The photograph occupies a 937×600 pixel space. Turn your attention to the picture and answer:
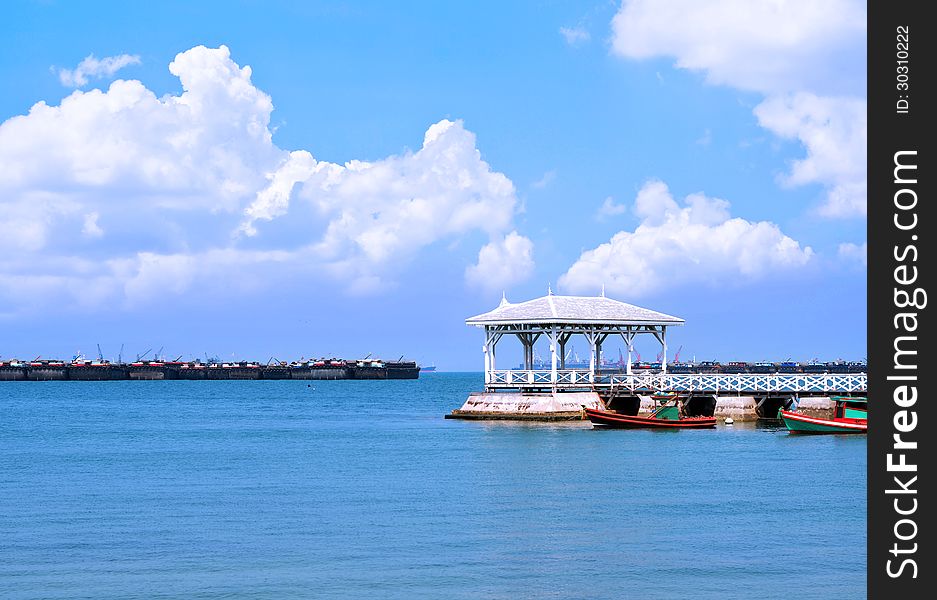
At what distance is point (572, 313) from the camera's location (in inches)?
2411

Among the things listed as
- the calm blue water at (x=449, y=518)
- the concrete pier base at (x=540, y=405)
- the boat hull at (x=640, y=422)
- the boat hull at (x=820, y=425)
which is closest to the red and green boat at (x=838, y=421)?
the boat hull at (x=820, y=425)

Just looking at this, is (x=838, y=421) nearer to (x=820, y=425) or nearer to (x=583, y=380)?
(x=820, y=425)

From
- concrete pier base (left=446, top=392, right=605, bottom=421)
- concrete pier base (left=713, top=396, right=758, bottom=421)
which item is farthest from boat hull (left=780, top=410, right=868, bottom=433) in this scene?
concrete pier base (left=446, top=392, right=605, bottom=421)

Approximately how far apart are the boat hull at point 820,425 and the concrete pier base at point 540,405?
9780 millimetres

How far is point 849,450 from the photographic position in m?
46.8

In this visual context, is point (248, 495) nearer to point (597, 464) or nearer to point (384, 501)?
point (384, 501)

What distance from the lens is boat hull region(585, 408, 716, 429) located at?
185ft

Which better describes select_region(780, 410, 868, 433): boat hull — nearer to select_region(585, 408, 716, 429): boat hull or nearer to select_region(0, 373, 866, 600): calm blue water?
select_region(0, 373, 866, 600): calm blue water

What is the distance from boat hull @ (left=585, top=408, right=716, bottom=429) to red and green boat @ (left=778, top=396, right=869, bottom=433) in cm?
420

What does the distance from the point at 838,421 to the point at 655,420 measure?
326 inches

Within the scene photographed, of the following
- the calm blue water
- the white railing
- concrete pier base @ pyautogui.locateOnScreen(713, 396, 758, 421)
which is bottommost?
the calm blue water

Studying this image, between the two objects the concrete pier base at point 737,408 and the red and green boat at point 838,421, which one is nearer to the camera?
the red and green boat at point 838,421

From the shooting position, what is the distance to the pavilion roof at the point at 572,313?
60469 millimetres

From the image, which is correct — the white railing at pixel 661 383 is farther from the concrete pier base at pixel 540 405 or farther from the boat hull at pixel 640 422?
the boat hull at pixel 640 422
